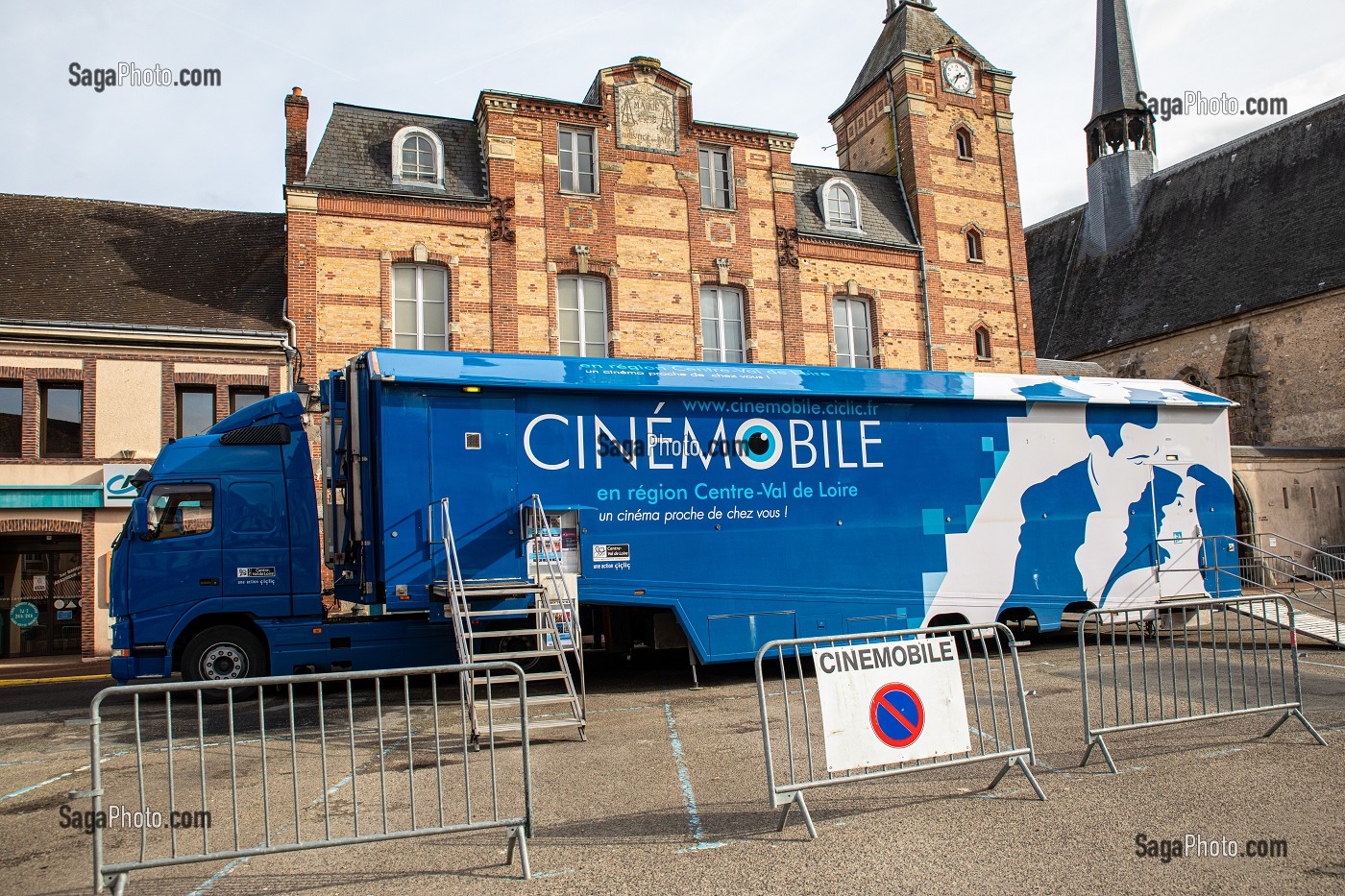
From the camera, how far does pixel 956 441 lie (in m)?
11.9

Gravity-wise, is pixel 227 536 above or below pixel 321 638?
above

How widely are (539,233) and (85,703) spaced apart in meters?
12.0

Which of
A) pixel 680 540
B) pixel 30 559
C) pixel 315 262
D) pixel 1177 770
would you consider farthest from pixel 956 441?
pixel 30 559

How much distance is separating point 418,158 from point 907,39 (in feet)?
44.2

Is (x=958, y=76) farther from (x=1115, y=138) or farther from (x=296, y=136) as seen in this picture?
(x=1115, y=138)

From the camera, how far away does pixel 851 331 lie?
71.1ft

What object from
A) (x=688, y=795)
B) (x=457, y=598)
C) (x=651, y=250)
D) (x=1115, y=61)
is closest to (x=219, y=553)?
(x=457, y=598)

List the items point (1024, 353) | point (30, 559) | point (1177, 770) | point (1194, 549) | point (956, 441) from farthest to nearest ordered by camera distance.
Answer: point (1024, 353), point (30, 559), point (1194, 549), point (956, 441), point (1177, 770)

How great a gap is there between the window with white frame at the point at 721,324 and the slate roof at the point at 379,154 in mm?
5343

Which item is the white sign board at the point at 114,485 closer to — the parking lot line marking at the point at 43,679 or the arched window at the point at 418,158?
the parking lot line marking at the point at 43,679

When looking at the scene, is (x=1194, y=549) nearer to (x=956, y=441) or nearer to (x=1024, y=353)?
(x=956, y=441)

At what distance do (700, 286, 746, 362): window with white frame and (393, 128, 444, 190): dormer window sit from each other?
6236 mm

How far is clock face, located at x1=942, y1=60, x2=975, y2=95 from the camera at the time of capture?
78.3ft

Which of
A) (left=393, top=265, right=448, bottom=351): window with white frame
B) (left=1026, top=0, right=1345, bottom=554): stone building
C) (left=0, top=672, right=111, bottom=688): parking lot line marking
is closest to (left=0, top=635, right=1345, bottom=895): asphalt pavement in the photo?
(left=0, top=672, right=111, bottom=688): parking lot line marking
